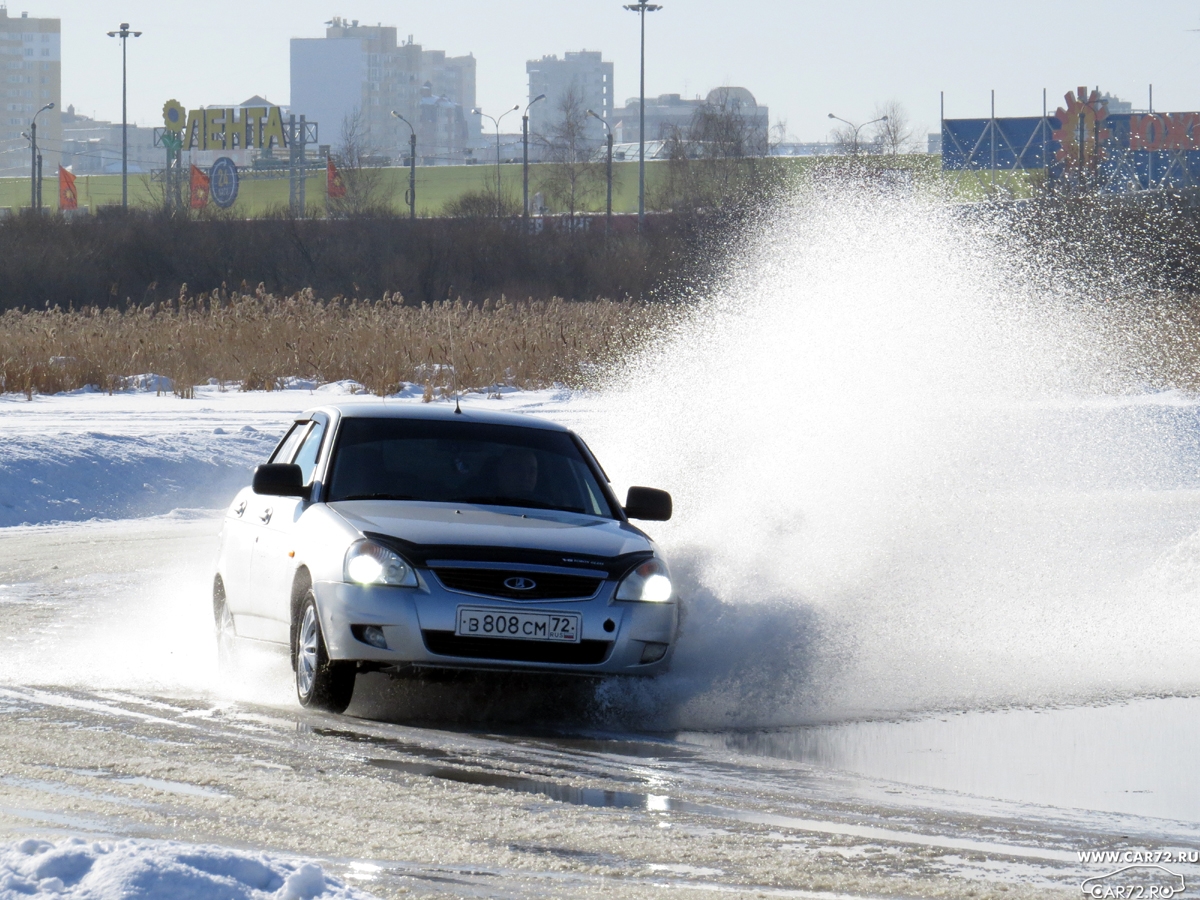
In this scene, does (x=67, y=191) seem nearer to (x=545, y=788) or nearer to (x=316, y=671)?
(x=316, y=671)

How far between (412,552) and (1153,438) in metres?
18.6

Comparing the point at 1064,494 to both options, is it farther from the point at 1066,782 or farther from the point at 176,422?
the point at 1066,782

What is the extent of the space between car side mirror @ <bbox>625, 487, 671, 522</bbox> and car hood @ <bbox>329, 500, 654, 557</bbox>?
287 millimetres

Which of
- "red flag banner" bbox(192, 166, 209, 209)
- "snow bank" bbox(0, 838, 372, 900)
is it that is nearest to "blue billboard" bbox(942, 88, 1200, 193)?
"red flag banner" bbox(192, 166, 209, 209)

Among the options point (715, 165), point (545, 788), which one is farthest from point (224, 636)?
point (715, 165)

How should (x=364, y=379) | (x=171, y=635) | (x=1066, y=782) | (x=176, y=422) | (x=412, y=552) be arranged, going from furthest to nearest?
(x=364, y=379) < (x=176, y=422) < (x=171, y=635) < (x=412, y=552) < (x=1066, y=782)

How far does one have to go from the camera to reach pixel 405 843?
519cm

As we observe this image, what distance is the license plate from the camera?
7.39 metres

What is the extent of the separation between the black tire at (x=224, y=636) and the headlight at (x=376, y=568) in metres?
1.69

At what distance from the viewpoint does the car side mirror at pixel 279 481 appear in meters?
8.30

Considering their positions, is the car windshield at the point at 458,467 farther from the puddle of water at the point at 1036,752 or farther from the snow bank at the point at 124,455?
the snow bank at the point at 124,455

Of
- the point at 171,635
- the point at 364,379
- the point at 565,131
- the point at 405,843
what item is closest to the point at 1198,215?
the point at 364,379

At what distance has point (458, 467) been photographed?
8.63 metres

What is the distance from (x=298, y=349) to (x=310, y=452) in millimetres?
21735
